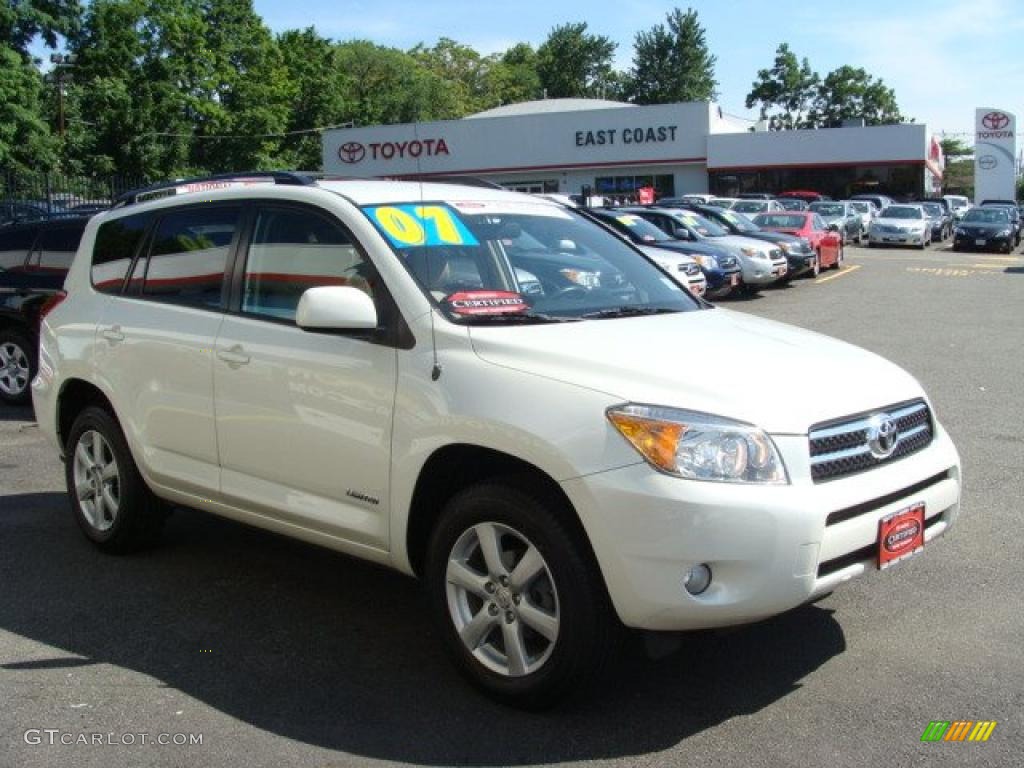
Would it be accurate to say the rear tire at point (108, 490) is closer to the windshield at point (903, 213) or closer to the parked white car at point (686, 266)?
the parked white car at point (686, 266)

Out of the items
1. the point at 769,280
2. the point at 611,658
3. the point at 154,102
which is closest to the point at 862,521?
the point at 611,658

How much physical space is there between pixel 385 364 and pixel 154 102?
58.6 metres

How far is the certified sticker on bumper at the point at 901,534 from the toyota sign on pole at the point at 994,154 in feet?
197

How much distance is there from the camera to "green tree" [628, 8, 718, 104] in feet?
337

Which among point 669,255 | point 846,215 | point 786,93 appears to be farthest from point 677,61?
point 669,255

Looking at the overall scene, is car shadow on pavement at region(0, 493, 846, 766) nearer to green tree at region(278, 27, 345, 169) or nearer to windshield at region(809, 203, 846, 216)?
windshield at region(809, 203, 846, 216)

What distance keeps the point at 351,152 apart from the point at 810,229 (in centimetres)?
3762

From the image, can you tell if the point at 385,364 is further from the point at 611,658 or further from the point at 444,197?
the point at 611,658

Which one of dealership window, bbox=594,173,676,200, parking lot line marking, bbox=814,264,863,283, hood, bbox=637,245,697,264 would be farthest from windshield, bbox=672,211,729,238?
dealership window, bbox=594,173,676,200

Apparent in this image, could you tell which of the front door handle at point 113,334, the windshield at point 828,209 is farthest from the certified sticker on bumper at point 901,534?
the windshield at point 828,209

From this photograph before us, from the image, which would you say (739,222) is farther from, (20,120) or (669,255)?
(20,120)

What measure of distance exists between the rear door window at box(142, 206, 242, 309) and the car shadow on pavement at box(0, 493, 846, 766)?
139cm

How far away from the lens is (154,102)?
189 ft

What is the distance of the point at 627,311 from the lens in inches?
176
